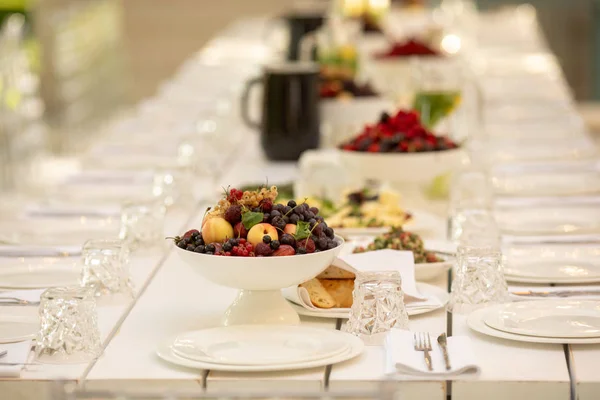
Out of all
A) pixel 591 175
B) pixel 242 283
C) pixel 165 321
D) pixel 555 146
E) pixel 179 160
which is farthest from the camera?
pixel 555 146

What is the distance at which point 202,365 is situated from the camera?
143 cm

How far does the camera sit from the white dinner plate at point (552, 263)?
1.85 m

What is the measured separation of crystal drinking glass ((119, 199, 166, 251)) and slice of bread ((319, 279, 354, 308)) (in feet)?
1.61

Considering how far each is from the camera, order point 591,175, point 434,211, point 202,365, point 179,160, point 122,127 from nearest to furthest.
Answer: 1. point 202,365
2. point 434,211
3. point 591,175
4. point 179,160
5. point 122,127

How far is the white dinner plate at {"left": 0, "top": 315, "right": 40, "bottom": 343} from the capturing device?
1.59 metres

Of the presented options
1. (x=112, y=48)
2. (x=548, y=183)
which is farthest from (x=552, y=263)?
(x=112, y=48)

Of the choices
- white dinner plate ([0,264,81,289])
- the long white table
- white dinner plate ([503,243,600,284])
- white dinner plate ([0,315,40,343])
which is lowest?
the long white table

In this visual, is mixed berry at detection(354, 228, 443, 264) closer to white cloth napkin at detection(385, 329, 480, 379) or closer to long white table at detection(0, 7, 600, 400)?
long white table at detection(0, 7, 600, 400)

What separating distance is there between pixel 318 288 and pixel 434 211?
810 millimetres

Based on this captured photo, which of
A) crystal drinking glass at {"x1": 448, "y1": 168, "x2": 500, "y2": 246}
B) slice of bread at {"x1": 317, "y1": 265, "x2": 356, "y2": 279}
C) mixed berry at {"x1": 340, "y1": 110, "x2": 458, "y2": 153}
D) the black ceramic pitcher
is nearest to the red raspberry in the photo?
mixed berry at {"x1": 340, "y1": 110, "x2": 458, "y2": 153}

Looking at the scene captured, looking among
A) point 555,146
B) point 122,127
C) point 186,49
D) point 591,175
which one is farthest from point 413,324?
point 186,49

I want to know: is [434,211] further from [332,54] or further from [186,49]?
[186,49]

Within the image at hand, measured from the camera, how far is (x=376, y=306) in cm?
158

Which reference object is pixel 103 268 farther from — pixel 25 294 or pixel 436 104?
pixel 436 104
